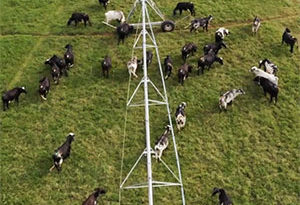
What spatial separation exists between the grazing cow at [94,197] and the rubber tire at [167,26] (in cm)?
1128

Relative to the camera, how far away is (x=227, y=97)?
19.6m

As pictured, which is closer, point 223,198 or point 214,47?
point 223,198

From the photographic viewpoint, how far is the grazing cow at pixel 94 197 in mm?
15475

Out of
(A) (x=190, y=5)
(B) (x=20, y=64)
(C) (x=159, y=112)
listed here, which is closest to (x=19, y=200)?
(C) (x=159, y=112)

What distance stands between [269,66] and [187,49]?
409cm

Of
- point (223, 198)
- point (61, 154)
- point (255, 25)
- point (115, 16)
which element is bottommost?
point (223, 198)

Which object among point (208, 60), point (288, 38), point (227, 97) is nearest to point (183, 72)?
point (208, 60)

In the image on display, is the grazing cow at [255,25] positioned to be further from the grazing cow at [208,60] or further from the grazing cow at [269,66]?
the grazing cow at [208,60]

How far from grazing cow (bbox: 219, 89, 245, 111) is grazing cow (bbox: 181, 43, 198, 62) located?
3.56 meters

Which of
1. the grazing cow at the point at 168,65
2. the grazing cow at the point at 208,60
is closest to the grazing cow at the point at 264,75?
the grazing cow at the point at 208,60

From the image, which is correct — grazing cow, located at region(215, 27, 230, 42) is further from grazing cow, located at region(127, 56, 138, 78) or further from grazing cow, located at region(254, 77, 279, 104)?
grazing cow, located at region(127, 56, 138, 78)

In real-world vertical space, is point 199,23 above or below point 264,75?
above

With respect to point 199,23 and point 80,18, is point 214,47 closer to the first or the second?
point 199,23

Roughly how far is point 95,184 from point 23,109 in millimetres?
5593
